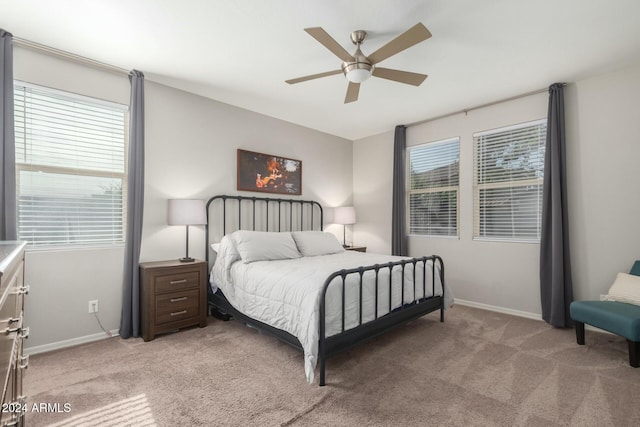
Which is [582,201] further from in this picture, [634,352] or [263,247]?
[263,247]

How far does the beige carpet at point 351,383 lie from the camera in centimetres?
185

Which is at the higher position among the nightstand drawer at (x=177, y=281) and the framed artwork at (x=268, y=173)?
the framed artwork at (x=268, y=173)

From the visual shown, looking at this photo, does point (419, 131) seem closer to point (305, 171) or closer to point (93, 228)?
point (305, 171)

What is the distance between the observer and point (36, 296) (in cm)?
273

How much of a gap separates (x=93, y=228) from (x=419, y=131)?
174 inches

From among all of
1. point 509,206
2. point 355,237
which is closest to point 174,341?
point 355,237

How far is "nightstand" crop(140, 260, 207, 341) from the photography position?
298cm

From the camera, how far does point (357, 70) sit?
2.43 meters

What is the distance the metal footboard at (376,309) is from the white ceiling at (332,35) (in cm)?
194

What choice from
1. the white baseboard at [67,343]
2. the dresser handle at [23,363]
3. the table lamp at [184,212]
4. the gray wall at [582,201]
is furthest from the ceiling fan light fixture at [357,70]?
the white baseboard at [67,343]

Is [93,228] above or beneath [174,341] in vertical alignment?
above

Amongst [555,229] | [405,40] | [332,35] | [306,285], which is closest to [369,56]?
[405,40]

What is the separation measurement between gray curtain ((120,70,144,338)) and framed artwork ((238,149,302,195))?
1232mm

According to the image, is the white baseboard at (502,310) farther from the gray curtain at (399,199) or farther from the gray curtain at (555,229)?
the gray curtain at (399,199)
